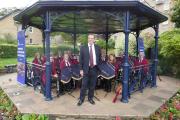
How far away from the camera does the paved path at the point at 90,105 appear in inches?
246

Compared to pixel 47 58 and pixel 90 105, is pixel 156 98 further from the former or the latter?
pixel 47 58

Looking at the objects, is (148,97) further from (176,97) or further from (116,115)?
(116,115)

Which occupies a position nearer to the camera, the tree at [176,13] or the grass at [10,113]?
the grass at [10,113]

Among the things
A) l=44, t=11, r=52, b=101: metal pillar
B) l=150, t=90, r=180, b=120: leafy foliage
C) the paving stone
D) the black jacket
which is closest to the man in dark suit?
the black jacket

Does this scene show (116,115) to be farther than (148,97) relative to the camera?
No

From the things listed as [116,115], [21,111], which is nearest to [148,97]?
[116,115]

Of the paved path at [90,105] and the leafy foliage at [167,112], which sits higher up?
the paved path at [90,105]

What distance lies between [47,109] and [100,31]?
9.12 metres

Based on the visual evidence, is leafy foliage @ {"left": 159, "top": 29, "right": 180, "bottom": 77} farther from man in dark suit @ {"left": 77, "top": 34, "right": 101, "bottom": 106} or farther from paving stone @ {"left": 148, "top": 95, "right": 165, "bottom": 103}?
man in dark suit @ {"left": 77, "top": 34, "right": 101, "bottom": 106}

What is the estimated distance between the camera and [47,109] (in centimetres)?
659

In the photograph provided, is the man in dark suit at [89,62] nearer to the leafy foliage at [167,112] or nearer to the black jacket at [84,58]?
the black jacket at [84,58]

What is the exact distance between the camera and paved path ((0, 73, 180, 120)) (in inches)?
246

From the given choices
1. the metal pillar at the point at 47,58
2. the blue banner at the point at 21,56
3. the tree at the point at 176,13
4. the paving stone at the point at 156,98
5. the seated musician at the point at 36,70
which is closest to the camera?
the metal pillar at the point at 47,58

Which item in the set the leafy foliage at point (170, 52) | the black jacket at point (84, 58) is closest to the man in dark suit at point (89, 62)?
the black jacket at point (84, 58)
